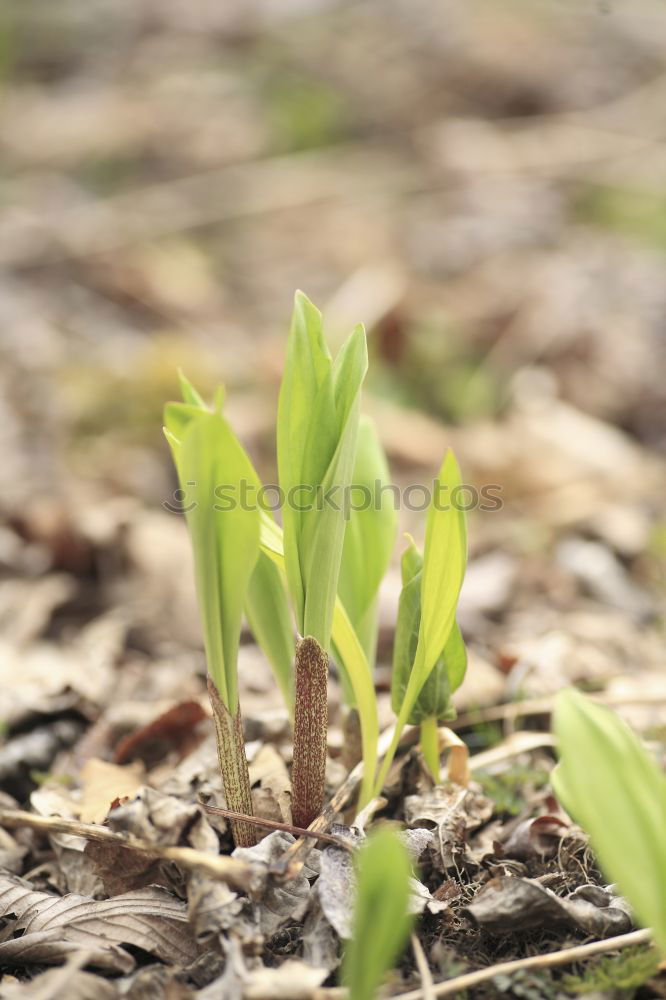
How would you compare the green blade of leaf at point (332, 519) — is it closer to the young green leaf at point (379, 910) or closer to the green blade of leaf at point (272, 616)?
the green blade of leaf at point (272, 616)

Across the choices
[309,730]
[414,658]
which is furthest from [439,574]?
[309,730]

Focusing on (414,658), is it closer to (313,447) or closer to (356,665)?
(356,665)

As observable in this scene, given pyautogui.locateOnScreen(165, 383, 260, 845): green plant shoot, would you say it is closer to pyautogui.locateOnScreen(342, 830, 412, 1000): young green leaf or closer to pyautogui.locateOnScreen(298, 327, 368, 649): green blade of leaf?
pyautogui.locateOnScreen(298, 327, 368, 649): green blade of leaf

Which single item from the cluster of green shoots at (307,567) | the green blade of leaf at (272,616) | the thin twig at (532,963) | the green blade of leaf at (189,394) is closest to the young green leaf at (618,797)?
the thin twig at (532,963)

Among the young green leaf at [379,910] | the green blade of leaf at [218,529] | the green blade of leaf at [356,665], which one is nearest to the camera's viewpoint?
the young green leaf at [379,910]

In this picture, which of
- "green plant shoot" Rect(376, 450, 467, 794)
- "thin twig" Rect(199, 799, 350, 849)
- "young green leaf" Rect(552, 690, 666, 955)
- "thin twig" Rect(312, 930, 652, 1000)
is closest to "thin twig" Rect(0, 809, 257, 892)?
"thin twig" Rect(199, 799, 350, 849)

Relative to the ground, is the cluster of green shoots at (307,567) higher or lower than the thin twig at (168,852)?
higher

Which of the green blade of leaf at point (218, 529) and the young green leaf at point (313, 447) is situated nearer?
the green blade of leaf at point (218, 529)
